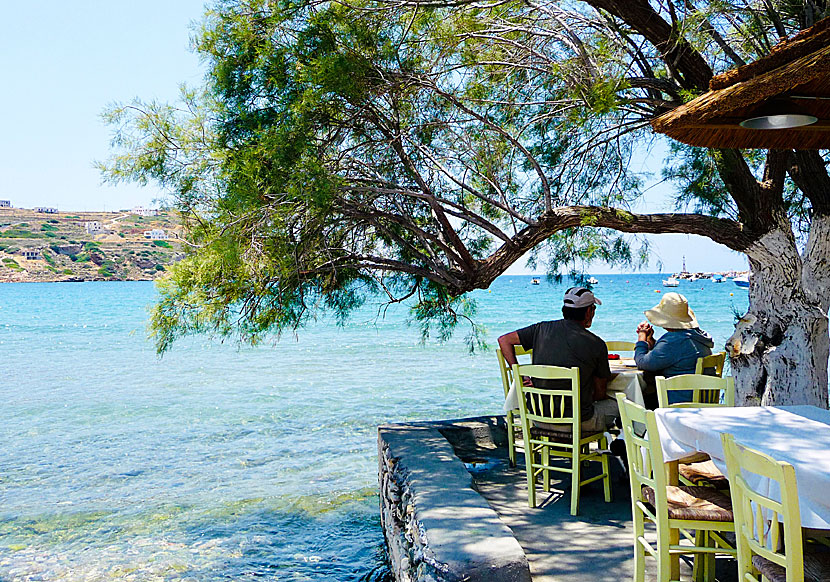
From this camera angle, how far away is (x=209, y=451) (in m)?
10.0

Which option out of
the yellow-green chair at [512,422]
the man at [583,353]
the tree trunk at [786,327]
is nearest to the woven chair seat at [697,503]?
the man at [583,353]

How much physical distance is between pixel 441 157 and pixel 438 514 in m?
3.44

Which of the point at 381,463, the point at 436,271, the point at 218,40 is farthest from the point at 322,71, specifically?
the point at 381,463

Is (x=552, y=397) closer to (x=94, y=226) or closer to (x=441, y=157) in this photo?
(x=441, y=157)

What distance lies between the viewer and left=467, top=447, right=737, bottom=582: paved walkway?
129 inches

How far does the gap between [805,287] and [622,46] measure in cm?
229

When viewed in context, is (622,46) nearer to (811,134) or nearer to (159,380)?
(811,134)

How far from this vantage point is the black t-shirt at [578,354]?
4.30m

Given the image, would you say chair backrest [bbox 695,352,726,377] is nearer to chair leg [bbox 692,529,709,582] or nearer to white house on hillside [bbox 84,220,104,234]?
chair leg [bbox 692,529,709,582]

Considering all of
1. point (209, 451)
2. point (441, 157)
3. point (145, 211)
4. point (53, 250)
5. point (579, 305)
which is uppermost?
point (53, 250)

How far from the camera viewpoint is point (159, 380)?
58.6 feet

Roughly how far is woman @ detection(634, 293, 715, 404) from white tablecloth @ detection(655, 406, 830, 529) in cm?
118

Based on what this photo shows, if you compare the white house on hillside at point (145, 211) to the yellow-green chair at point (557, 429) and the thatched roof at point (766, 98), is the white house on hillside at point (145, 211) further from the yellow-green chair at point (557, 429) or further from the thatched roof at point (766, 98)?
the thatched roof at point (766, 98)

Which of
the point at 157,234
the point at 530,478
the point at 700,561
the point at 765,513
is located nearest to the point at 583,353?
the point at 530,478
